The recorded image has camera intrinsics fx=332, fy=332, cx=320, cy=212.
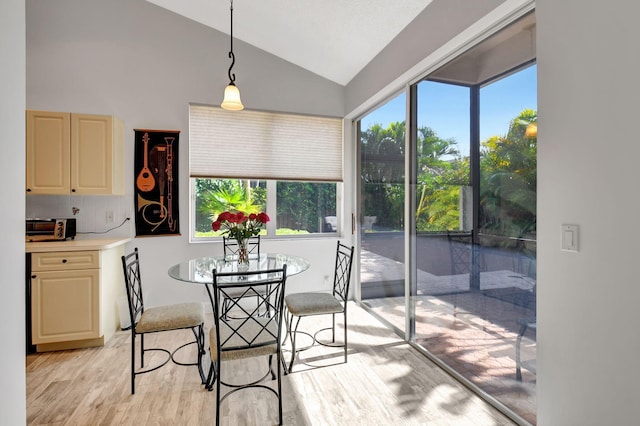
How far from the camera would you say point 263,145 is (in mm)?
3992

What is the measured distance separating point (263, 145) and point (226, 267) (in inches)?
73.8

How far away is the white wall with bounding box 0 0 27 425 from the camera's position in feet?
3.74

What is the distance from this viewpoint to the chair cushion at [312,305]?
2.60m

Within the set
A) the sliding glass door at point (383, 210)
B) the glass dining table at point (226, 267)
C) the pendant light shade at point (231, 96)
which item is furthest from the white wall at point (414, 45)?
the glass dining table at point (226, 267)

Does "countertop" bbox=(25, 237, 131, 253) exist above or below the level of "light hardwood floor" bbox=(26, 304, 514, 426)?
above

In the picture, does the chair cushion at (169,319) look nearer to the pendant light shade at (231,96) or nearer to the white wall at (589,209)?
the pendant light shade at (231,96)

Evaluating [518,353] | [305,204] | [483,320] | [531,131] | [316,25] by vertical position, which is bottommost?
[518,353]

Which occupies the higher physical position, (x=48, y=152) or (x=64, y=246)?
(x=48, y=152)

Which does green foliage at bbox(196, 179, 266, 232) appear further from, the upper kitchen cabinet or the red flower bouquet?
the red flower bouquet

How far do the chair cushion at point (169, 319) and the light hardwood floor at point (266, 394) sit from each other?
45 cm

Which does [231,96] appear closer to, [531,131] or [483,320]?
[531,131]

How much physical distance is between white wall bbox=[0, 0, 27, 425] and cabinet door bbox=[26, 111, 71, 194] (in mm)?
2190

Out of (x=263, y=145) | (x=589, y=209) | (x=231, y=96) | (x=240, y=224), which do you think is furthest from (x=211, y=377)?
(x=263, y=145)

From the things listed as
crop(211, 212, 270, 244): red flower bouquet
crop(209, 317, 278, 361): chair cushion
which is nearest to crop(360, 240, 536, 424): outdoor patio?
crop(209, 317, 278, 361): chair cushion
